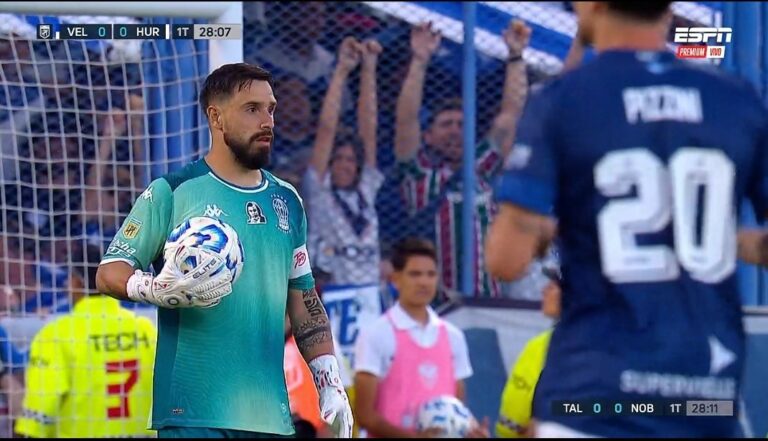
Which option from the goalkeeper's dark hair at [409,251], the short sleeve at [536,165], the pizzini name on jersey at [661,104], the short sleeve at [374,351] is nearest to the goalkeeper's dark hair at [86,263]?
the short sleeve at [374,351]

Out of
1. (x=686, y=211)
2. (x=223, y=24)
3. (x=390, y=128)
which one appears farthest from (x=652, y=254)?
(x=390, y=128)

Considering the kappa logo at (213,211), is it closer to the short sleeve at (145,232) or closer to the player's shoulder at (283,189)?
the short sleeve at (145,232)

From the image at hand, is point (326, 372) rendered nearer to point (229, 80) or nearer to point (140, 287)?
point (140, 287)

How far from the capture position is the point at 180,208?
4.91 metres

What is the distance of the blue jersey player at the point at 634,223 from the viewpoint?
309 centimetres

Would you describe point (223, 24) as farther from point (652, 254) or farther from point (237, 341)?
point (652, 254)

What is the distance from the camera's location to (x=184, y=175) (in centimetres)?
499

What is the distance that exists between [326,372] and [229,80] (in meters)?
1.03

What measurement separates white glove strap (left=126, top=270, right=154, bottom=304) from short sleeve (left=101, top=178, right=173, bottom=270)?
0.13 metres

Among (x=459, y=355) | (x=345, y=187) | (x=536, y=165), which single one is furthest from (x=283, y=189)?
(x=345, y=187)

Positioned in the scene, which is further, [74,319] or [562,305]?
[74,319]

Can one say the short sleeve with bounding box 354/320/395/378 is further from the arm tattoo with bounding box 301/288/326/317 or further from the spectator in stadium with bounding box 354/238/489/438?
the arm tattoo with bounding box 301/288/326/317

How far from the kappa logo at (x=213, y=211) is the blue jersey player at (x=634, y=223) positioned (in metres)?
1.87

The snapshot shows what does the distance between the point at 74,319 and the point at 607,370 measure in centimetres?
454
